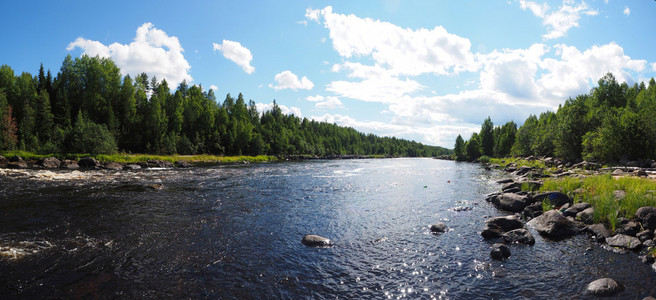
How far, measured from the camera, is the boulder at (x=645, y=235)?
37.9 ft

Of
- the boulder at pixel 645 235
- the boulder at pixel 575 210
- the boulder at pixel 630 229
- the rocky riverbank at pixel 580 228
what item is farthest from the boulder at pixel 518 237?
the boulder at pixel 575 210

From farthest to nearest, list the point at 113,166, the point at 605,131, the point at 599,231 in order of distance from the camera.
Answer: the point at 113,166
the point at 605,131
the point at 599,231

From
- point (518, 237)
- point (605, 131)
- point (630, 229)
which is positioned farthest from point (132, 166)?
point (605, 131)

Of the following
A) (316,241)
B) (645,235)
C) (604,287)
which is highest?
(645,235)

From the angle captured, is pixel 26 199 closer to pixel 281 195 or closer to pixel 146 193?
pixel 146 193

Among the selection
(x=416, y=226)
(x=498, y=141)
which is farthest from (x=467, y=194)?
(x=498, y=141)

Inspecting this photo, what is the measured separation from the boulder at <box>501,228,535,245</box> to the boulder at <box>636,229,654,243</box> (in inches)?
154

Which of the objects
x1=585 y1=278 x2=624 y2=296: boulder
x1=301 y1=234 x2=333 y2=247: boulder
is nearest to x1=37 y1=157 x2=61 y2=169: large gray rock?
x1=301 y1=234 x2=333 y2=247: boulder

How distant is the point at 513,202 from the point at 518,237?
7.78m

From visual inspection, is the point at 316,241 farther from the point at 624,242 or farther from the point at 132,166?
the point at 132,166

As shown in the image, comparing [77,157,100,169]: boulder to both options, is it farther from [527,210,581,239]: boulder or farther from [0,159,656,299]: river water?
[527,210,581,239]: boulder

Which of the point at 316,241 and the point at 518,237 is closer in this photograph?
the point at 316,241

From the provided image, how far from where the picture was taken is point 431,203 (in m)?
22.0

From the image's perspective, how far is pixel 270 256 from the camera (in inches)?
432
